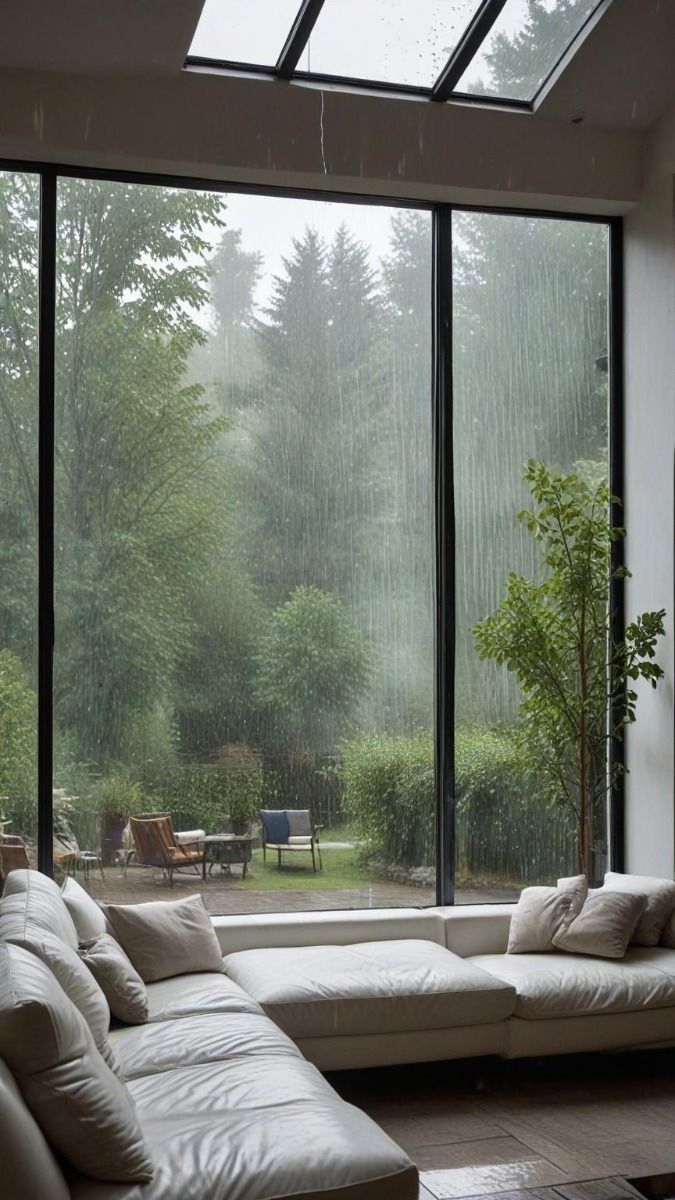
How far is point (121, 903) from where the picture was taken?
4.97 m

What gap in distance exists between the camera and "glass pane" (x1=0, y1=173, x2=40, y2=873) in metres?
4.89

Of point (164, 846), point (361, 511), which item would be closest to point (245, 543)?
point (361, 511)

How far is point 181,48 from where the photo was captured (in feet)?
16.0

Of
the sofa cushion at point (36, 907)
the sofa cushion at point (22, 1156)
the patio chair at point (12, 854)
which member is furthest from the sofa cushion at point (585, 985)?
the sofa cushion at point (22, 1156)

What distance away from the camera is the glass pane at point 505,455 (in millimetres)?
5562

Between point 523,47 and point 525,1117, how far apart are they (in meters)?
4.36

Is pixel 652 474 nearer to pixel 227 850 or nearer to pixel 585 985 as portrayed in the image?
pixel 585 985

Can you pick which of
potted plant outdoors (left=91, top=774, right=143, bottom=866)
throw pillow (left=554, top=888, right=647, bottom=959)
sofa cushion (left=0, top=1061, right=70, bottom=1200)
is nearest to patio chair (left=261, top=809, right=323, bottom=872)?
potted plant outdoors (left=91, top=774, right=143, bottom=866)

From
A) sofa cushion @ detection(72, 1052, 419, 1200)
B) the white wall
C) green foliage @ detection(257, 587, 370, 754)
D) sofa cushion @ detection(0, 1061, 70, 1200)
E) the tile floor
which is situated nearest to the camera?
sofa cushion @ detection(0, 1061, 70, 1200)

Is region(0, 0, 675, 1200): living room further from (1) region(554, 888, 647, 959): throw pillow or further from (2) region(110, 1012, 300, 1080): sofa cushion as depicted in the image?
(2) region(110, 1012, 300, 1080): sofa cushion

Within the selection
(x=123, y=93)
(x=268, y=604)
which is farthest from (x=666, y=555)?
(x=123, y=93)

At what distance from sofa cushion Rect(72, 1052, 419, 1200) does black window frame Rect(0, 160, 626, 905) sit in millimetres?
1990

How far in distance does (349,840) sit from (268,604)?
1.09 metres

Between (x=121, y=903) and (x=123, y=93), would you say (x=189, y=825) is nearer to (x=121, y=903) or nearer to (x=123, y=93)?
(x=121, y=903)
